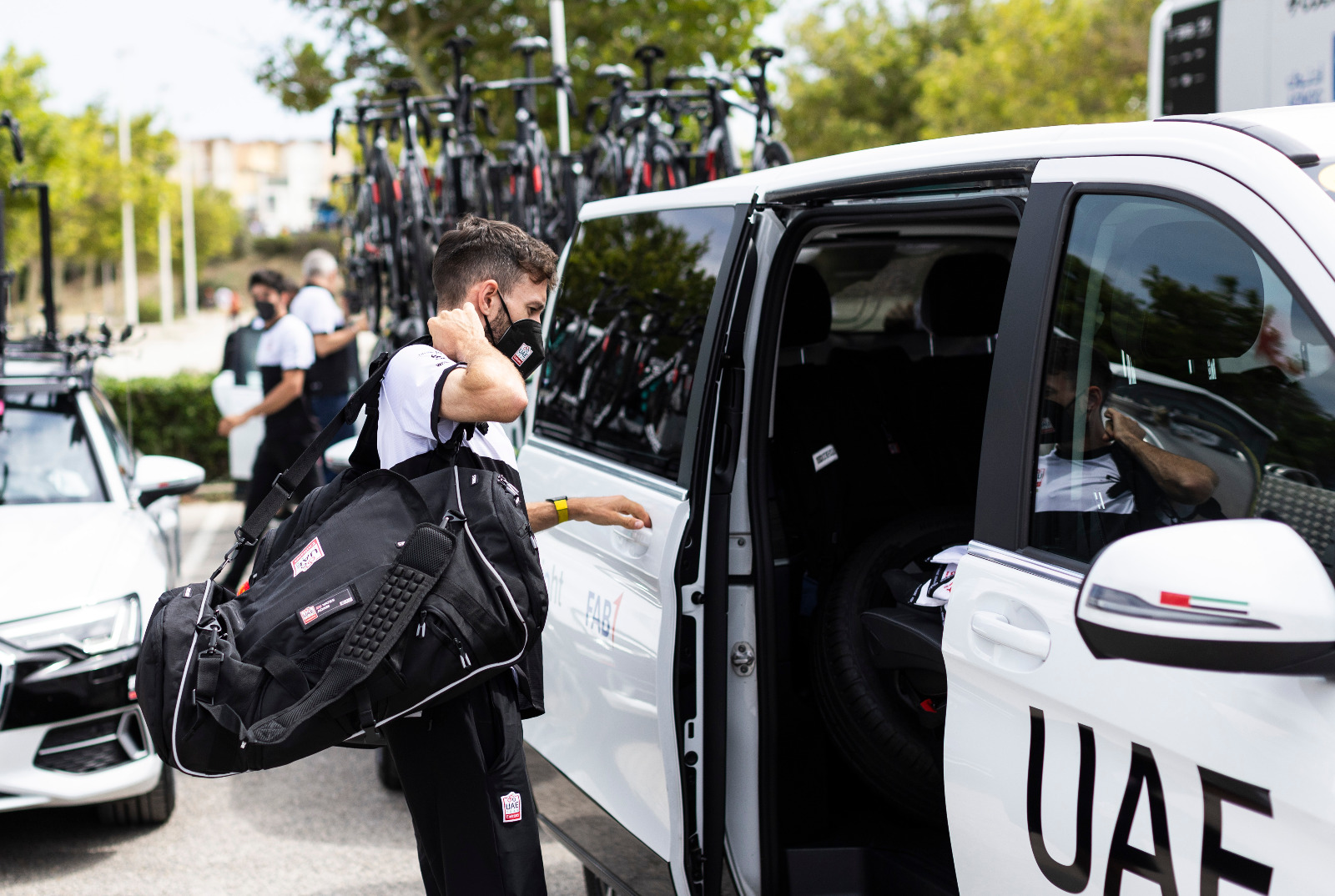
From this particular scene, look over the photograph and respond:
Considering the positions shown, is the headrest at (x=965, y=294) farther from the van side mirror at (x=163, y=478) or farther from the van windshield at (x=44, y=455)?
the van windshield at (x=44, y=455)

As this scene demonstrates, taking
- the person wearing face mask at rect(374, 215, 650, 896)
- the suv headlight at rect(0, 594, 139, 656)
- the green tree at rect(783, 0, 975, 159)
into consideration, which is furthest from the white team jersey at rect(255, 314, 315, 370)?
the green tree at rect(783, 0, 975, 159)

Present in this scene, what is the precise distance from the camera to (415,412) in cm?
243

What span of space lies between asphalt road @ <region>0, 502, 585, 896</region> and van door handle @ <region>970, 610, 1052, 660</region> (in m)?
2.44

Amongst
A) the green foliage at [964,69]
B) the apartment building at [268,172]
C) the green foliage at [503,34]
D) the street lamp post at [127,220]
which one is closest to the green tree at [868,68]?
the green foliage at [964,69]

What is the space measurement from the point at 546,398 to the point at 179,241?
80004 mm

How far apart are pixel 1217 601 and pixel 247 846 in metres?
3.93

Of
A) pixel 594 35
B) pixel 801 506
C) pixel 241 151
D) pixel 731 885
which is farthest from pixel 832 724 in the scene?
pixel 241 151

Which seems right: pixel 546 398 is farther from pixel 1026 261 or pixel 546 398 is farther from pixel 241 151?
pixel 241 151

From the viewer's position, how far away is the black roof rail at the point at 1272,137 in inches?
65.2

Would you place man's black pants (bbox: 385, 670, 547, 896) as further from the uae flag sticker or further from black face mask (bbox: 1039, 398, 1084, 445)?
the uae flag sticker

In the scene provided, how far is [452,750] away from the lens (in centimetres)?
241

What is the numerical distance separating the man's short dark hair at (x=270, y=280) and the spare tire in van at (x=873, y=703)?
21.7 ft

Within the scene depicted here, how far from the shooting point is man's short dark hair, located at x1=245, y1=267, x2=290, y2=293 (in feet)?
28.7

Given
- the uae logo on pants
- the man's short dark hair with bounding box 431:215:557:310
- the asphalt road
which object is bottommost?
the asphalt road
